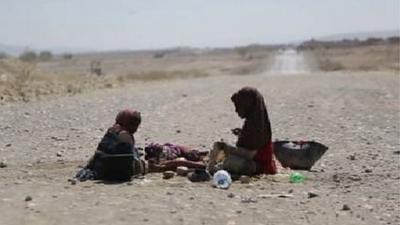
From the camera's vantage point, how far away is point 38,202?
316 inches

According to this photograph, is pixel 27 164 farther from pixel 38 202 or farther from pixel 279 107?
pixel 279 107

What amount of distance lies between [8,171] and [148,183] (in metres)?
2.54

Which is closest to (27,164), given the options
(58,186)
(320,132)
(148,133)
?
(58,186)

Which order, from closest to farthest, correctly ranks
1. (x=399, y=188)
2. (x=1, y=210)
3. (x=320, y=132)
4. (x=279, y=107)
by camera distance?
(x=1, y=210), (x=399, y=188), (x=320, y=132), (x=279, y=107)

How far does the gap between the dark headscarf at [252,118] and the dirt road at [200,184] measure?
0.55 m

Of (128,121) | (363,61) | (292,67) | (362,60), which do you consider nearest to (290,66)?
(292,67)

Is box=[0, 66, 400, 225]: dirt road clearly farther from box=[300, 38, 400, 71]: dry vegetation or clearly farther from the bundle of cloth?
box=[300, 38, 400, 71]: dry vegetation

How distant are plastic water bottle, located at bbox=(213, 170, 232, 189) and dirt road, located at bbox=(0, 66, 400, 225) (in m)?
0.09

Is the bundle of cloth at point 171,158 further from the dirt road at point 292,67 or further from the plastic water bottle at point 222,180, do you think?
the dirt road at point 292,67

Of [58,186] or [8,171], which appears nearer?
[58,186]

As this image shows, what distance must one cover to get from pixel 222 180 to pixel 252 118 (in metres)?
1.06

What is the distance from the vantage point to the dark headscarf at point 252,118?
373 inches

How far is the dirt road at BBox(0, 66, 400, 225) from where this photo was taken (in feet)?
24.9

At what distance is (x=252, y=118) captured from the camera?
9.54m
